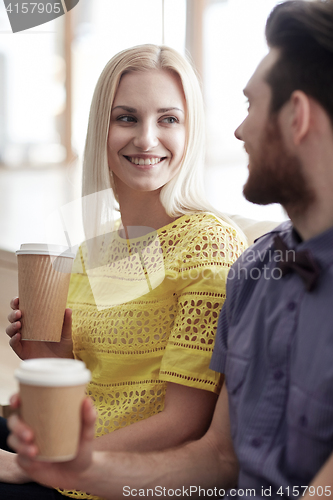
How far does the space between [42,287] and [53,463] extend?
42 centimetres

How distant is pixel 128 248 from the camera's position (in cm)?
129

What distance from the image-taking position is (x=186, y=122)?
127cm

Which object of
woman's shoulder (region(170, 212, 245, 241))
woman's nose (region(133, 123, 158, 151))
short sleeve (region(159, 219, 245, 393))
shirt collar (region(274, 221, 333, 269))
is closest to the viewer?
shirt collar (region(274, 221, 333, 269))

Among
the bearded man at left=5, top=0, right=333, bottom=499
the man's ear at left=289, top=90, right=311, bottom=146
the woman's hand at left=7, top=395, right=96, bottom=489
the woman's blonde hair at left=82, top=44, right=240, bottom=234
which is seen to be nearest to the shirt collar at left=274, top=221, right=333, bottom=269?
the bearded man at left=5, top=0, right=333, bottom=499

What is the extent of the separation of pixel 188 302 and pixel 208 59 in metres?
1.16

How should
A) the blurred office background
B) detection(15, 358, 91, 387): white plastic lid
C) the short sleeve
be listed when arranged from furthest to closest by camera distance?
1. the blurred office background
2. the short sleeve
3. detection(15, 358, 91, 387): white plastic lid

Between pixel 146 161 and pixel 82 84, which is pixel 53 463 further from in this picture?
pixel 82 84

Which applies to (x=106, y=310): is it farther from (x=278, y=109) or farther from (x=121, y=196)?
(x=278, y=109)

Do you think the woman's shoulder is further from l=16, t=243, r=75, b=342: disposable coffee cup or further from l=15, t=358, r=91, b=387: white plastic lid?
l=15, t=358, r=91, b=387: white plastic lid

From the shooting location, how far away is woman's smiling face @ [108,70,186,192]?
3.99 ft

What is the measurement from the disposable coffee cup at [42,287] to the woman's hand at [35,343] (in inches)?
0.9

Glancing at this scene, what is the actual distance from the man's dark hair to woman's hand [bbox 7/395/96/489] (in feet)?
1.66

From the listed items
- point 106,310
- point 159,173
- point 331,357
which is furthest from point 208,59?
point 331,357

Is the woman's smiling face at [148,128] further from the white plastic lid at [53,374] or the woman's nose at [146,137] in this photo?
the white plastic lid at [53,374]
